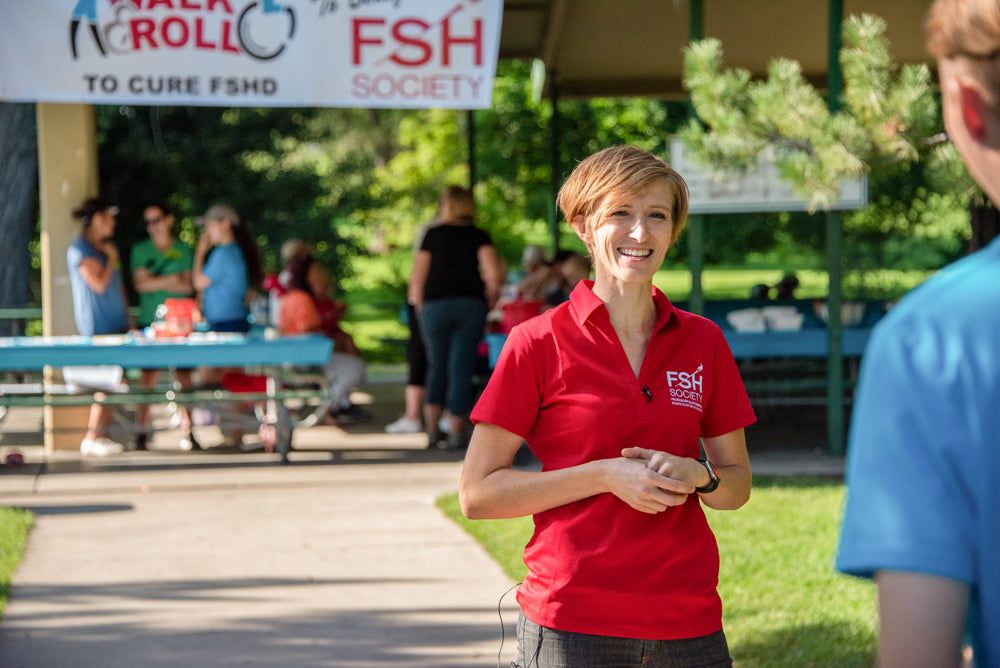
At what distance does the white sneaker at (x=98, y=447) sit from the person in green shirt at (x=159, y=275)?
295mm

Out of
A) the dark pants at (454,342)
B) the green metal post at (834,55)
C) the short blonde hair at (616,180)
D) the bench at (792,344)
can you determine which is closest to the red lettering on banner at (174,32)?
the dark pants at (454,342)

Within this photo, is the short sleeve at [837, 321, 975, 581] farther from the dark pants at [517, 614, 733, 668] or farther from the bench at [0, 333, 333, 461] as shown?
the bench at [0, 333, 333, 461]

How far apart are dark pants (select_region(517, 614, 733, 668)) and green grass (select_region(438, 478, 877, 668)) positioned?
2.08 m

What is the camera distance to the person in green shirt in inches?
352

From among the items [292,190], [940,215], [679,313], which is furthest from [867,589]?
[940,215]

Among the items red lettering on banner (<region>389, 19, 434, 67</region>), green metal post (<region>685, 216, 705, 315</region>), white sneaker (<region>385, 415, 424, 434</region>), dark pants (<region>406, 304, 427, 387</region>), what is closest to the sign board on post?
green metal post (<region>685, 216, 705, 315</region>)

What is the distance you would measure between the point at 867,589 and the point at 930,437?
4.27 m

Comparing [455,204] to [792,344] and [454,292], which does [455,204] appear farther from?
[792,344]

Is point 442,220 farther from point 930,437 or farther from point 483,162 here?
point 483,162

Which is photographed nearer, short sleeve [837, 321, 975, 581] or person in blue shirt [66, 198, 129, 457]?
short sleeve [837, 321, 975, 581]

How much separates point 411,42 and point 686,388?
20.2ft

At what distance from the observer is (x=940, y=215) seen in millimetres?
19734

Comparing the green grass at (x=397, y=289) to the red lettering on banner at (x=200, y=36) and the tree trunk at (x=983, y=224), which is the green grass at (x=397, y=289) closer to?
the tree trunk at (x=983, y=224)

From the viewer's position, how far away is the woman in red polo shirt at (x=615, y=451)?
2148 millimetres
